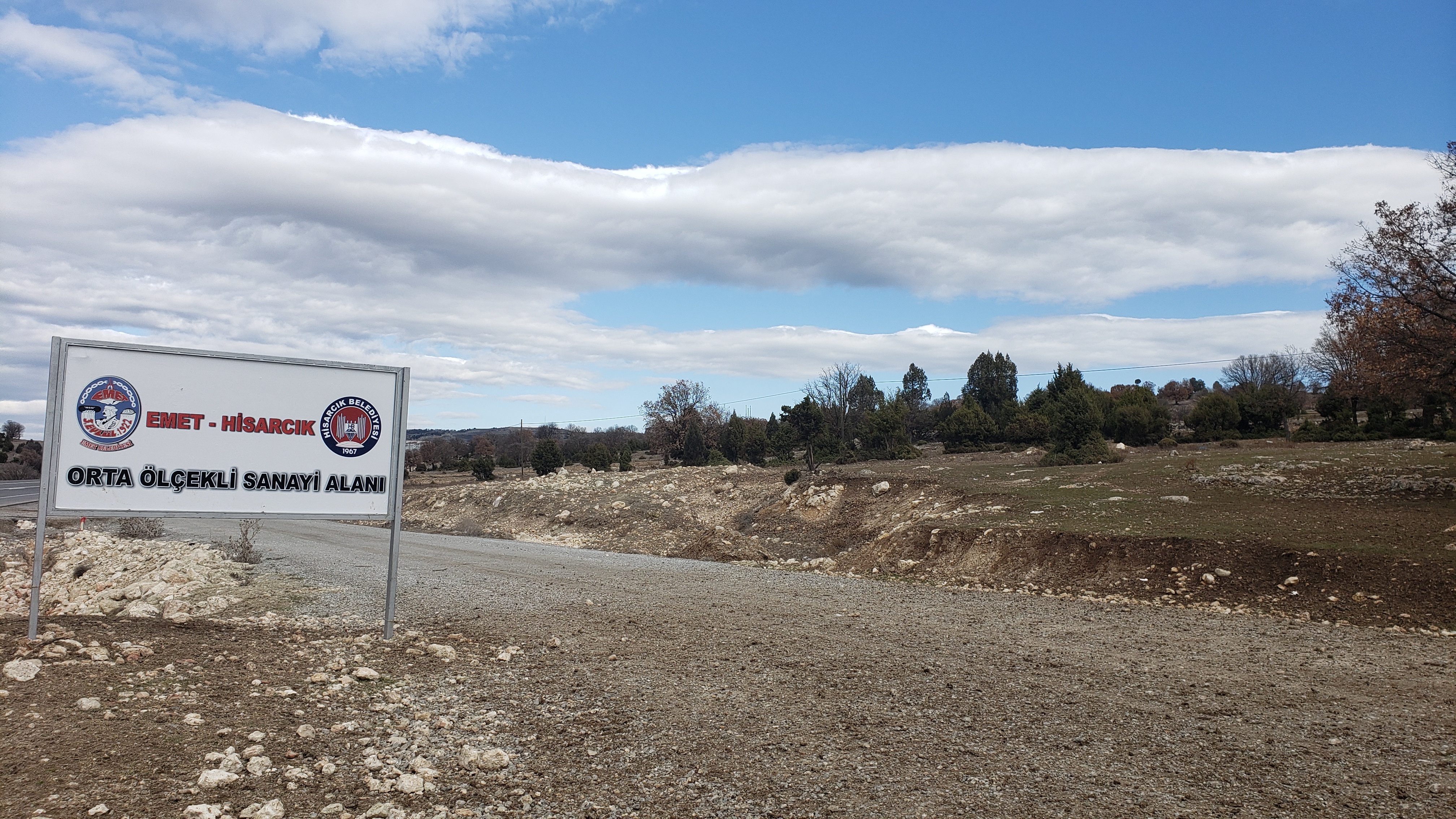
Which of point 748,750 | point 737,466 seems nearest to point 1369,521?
point 748,750

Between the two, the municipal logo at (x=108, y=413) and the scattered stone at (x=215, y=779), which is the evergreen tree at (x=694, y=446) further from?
the scattered stone at (x=215, y=779)

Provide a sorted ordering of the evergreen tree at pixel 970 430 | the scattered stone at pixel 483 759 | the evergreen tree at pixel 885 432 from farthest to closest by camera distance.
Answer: the evergreen tree at pixel 970 430 → the evergreen tree at pixel 885 432 → the scattered stone at pixel 483 759

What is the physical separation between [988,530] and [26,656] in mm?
15858

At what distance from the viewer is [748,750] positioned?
17.0 ft

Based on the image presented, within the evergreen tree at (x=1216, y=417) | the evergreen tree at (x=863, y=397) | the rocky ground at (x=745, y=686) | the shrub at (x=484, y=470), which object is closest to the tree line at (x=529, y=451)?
the shrub at (x=484, y=470)

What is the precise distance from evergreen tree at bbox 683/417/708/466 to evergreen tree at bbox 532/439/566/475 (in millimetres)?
13454

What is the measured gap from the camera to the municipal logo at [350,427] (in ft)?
25.6

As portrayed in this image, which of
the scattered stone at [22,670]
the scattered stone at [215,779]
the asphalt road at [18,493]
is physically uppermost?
the scattered stone at [22,670]

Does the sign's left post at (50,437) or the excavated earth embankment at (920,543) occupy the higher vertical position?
the sign's left post at (50,437)

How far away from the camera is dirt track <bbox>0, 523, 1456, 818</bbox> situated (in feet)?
14.7

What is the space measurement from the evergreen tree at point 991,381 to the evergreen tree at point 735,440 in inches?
1149

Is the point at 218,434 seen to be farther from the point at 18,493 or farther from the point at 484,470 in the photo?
the point at 18,493

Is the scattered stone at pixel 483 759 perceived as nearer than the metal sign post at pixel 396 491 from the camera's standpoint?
Yes

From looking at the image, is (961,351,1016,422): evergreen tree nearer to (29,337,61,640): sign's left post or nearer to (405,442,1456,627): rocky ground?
(405,442,1456,627): rocky ground
